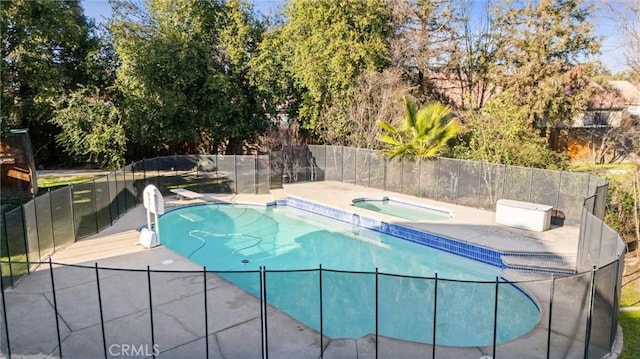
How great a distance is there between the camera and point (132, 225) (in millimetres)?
11555

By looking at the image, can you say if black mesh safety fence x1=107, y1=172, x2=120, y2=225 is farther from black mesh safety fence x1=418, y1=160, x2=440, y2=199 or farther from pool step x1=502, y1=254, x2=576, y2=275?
pool step x1=502, y1=254, x2=576, y2=275

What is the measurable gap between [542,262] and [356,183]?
9001 millimetres

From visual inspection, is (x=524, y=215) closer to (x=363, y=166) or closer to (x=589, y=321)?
(x=589, y=321)

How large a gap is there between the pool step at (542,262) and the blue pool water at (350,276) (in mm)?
397

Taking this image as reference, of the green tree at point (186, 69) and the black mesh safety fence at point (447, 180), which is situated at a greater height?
the green tree at point (186, 69)

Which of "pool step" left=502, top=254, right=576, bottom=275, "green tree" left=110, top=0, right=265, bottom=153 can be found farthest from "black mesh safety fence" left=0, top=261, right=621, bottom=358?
"green tree" left=110, top=0, right=265, bottom=153

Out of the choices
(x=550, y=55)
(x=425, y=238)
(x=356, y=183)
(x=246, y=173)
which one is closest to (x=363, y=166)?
(x=356, y=183)

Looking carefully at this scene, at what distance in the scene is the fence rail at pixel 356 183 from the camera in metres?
5.27

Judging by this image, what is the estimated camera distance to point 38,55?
541 inches

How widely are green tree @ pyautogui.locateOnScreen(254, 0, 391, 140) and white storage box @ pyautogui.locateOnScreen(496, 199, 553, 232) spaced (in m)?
7.94

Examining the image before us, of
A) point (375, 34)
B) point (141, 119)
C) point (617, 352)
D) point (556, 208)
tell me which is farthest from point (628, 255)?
point (141, 119)

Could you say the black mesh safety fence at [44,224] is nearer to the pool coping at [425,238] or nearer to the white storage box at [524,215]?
the pool coping at [425,238]

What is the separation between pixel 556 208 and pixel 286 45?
1227 cm

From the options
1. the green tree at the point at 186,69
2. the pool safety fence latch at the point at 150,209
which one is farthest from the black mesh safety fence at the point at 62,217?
the green tree at the point at 186,69
